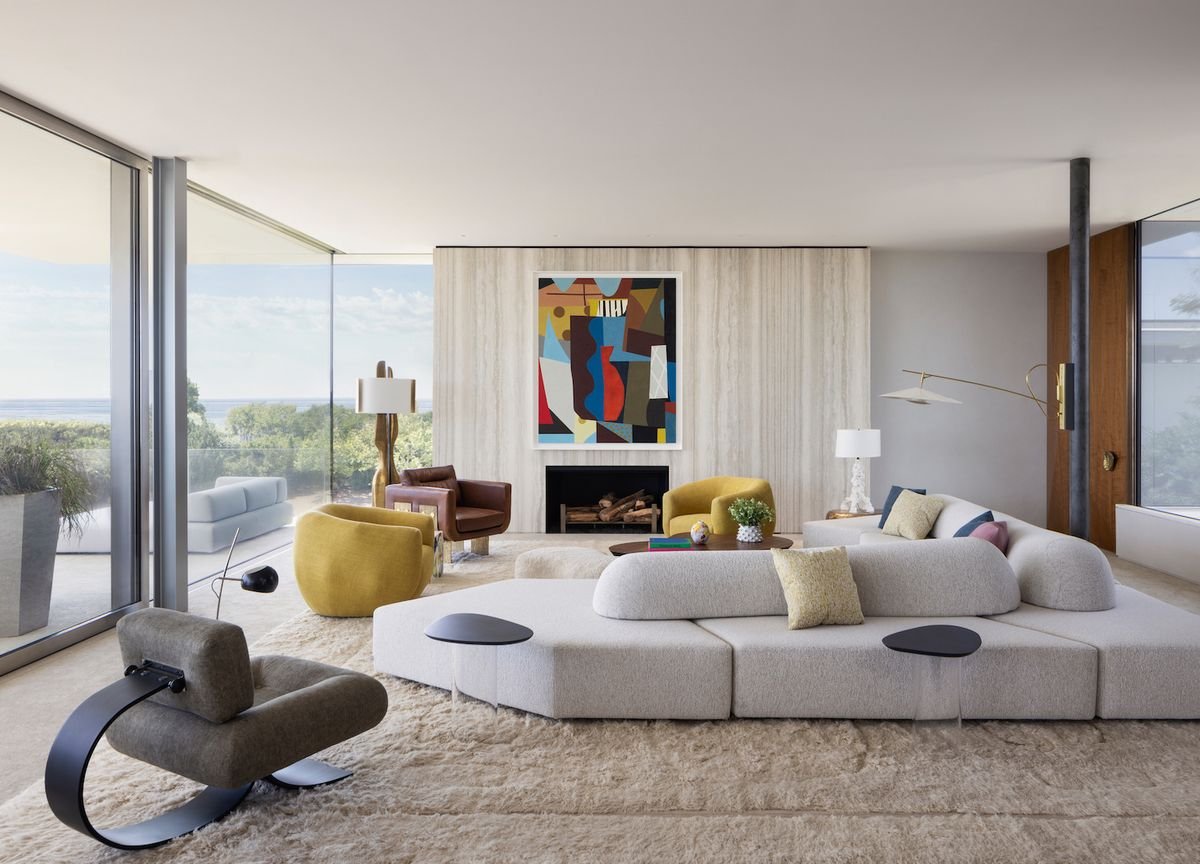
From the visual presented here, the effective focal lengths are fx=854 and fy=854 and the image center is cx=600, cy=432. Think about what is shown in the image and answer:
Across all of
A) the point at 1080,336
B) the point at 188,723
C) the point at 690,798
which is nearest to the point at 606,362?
the point at 1080,336

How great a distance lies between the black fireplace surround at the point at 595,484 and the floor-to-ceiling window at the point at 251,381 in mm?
2299

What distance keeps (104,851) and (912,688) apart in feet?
9.52

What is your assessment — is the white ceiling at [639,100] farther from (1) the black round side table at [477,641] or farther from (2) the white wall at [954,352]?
(1) the black round side table at [477,641]

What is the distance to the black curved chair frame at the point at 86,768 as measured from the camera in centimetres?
241

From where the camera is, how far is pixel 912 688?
3.48 metres

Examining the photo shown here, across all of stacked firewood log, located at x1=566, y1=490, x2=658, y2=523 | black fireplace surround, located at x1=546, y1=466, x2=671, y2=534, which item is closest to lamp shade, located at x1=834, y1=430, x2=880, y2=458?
black fireplace surround, located at x1=546, y1=466, x2=671, y2=534

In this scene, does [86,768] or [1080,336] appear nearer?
[86,768]

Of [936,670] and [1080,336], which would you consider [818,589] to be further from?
[1080,336]

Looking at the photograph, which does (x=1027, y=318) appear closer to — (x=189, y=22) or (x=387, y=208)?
(x=387, y=208)

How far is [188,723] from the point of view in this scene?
2572 millimetres

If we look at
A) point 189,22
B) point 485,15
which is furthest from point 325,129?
point 485,15

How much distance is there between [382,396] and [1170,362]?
661 cm

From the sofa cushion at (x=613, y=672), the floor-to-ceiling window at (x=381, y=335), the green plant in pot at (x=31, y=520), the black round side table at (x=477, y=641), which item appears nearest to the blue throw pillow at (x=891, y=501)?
the sofa cushion at (x=613, y=672)

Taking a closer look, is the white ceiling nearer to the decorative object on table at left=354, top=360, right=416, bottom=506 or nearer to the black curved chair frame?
the decorative object on table at left=354, top=360, right=416, bottom=506
